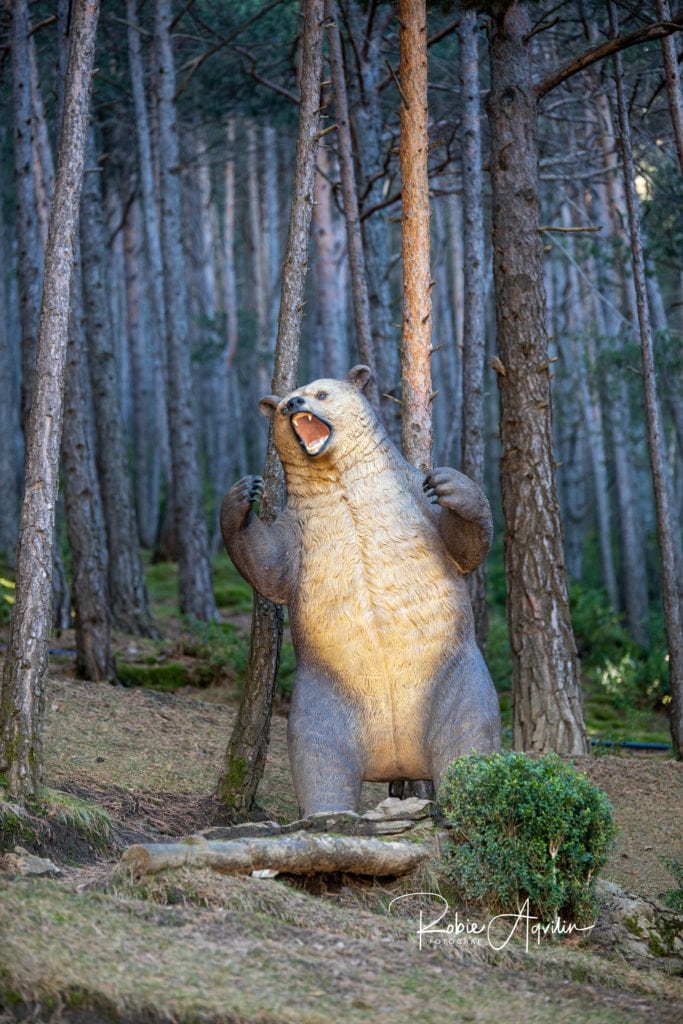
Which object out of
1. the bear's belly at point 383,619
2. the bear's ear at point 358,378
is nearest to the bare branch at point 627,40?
the bear's ear at point 358,378

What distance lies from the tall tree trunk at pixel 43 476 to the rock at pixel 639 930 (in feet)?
9.17

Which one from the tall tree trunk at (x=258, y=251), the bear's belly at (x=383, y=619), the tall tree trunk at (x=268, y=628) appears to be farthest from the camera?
the tall tree trunk at (x=258, y=251)

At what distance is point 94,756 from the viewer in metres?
7.42

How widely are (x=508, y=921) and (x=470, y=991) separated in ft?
3.09

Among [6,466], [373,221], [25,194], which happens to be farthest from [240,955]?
[6,466]

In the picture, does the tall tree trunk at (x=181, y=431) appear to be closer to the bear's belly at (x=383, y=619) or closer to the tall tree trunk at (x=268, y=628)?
the tall tree trunk at (x=268, y=628)

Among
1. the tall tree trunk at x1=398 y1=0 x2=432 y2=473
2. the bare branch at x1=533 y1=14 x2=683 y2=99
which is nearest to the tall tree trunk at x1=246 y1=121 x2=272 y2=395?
the bare branch at x1=533 y1=14 x2=683 y2=99

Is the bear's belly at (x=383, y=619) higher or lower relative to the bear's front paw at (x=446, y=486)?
lower

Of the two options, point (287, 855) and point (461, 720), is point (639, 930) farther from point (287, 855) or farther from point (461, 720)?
point (287, 855)

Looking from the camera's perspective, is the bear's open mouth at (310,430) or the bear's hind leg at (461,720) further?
the bear's open mouth at (310,430)

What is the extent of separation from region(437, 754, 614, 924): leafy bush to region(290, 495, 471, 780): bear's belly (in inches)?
27.1

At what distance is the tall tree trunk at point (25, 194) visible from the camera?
34.3 ft

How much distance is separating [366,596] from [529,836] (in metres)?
1.48

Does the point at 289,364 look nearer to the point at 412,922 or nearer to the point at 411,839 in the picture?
the point at 411,839
